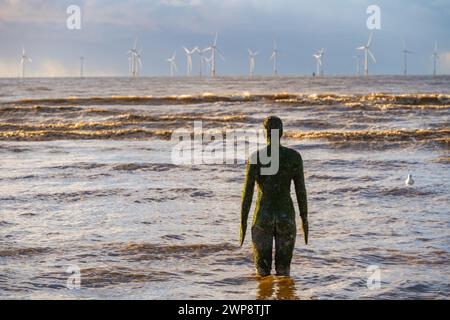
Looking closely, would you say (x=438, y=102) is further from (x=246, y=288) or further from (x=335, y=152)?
(x=246, y=288)

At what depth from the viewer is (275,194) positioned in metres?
8.16

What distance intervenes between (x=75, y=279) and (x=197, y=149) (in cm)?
1672

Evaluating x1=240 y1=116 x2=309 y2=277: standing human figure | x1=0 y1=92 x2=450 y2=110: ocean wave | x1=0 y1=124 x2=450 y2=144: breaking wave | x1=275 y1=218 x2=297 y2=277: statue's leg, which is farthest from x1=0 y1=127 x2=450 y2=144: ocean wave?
x1=240 y1=116 x2=309 y2=277: standing human figure

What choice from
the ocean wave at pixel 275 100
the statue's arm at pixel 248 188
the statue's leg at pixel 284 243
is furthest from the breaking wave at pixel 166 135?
the statue's arm at pixel 248 188

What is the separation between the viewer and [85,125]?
36.0m

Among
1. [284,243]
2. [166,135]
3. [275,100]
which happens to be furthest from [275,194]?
[275,100]

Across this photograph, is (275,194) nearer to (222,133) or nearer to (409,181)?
(409,181)

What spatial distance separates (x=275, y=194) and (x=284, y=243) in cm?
64

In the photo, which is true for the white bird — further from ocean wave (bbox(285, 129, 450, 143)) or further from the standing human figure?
ocean wave (bbox(285, 129, 450, 143))

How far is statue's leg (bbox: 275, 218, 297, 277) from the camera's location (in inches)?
322

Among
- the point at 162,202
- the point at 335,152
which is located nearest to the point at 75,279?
the point at 162,202

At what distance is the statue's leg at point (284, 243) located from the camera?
8188 mm
